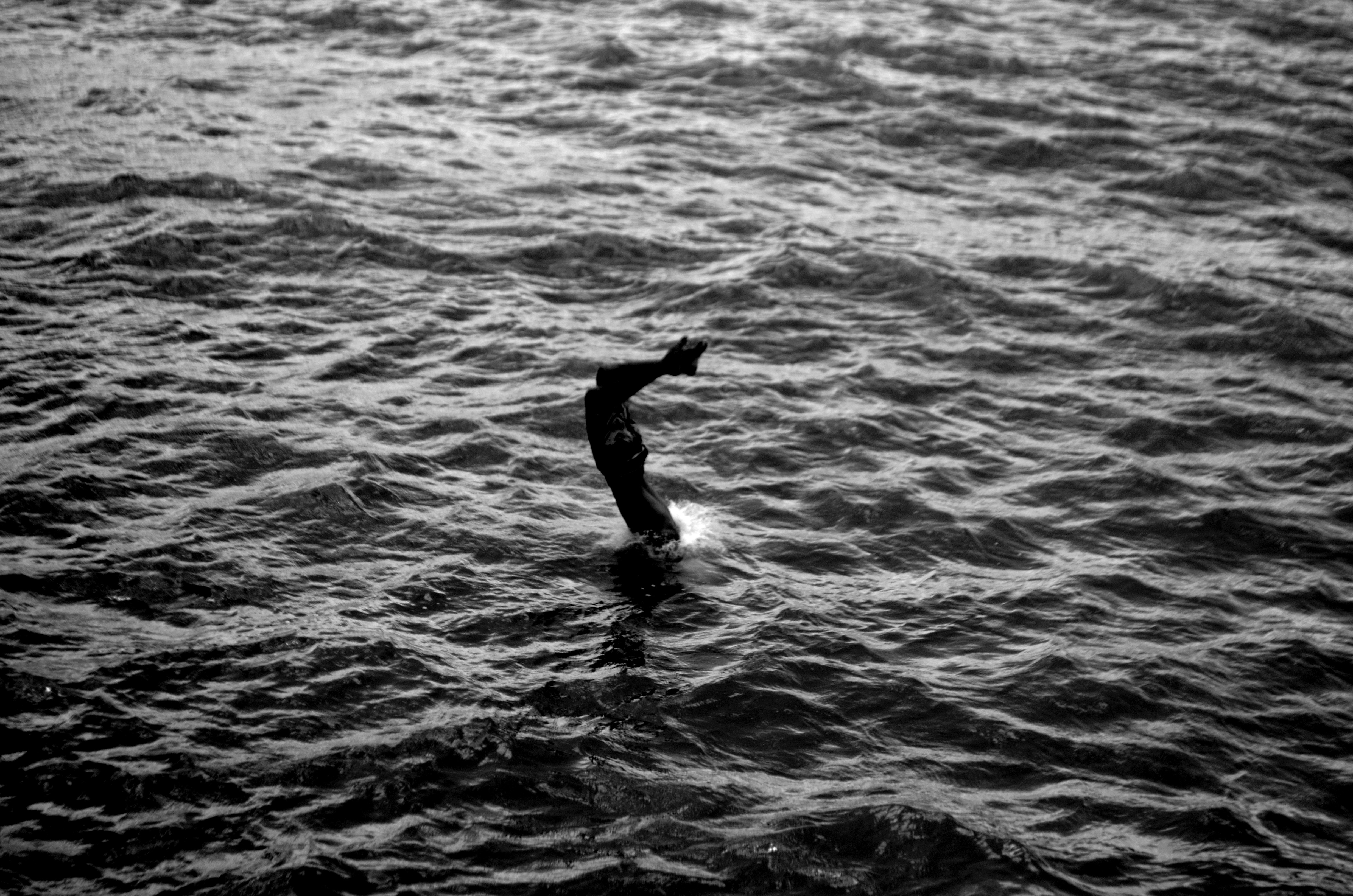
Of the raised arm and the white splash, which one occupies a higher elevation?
the raised arm

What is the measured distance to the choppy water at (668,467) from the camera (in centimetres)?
841

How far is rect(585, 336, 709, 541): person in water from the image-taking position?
1037 cm

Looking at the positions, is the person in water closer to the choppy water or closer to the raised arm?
the raised arm

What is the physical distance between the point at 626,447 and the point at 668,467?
1.95 metres

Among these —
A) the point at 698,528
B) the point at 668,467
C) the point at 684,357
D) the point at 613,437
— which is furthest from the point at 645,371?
the point at 668,467

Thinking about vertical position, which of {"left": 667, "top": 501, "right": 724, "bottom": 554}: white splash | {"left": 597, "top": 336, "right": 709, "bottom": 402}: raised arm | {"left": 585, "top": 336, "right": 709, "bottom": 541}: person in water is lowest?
{"left": 667, "top": 501, "right": 724, "bottom": 554}: white splash

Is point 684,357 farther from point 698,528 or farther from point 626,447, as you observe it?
point 698,528

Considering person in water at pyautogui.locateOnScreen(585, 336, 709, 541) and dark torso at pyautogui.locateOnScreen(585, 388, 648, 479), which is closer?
person in water at pyautogui.locateOnScreen(585, 336, 709, 541)

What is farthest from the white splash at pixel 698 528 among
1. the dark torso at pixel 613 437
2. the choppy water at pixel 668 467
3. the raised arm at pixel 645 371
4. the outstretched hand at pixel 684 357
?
the outstretched hand at pixel 684 357

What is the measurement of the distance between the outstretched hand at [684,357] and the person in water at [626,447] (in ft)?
0.52

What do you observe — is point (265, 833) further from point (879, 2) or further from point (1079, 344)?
point (879, 2)

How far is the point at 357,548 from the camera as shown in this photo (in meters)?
10.9

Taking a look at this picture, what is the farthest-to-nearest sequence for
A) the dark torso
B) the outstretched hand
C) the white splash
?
the white splash
the dark torso
the outstretched hand

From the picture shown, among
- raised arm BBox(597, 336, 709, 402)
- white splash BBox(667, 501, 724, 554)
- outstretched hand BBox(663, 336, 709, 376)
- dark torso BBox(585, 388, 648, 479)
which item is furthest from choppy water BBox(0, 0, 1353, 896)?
outstretched hand BBox(663, 336, 709, 376)
